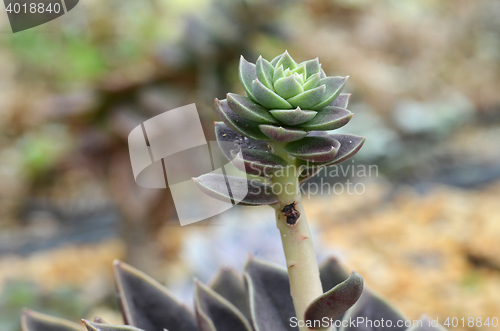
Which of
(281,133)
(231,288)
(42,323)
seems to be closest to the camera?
(281,133)

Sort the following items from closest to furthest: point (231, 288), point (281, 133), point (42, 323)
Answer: point (281, 133)
point (42, 323)
point (231, 288)

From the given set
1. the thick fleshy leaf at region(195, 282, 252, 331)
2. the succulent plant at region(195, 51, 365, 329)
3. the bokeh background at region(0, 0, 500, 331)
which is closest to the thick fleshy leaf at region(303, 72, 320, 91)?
the succulent plant at region(195, 51, 365, 329)

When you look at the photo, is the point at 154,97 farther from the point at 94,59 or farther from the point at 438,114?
the point at 438,114

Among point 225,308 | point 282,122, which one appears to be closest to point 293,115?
point 282,122

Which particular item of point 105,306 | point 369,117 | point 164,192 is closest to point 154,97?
point 164,192

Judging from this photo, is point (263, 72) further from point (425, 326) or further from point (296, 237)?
→ point (425, 326)

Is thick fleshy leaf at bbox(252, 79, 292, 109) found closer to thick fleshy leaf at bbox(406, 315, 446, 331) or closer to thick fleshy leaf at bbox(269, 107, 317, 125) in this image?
thick fleshy leaf at bbox(269, 107, 317, 125)

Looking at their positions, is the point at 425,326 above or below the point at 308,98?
below

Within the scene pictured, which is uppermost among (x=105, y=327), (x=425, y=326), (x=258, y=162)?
(x=258, y=162)

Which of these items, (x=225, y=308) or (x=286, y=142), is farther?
(x=225, y=308)
